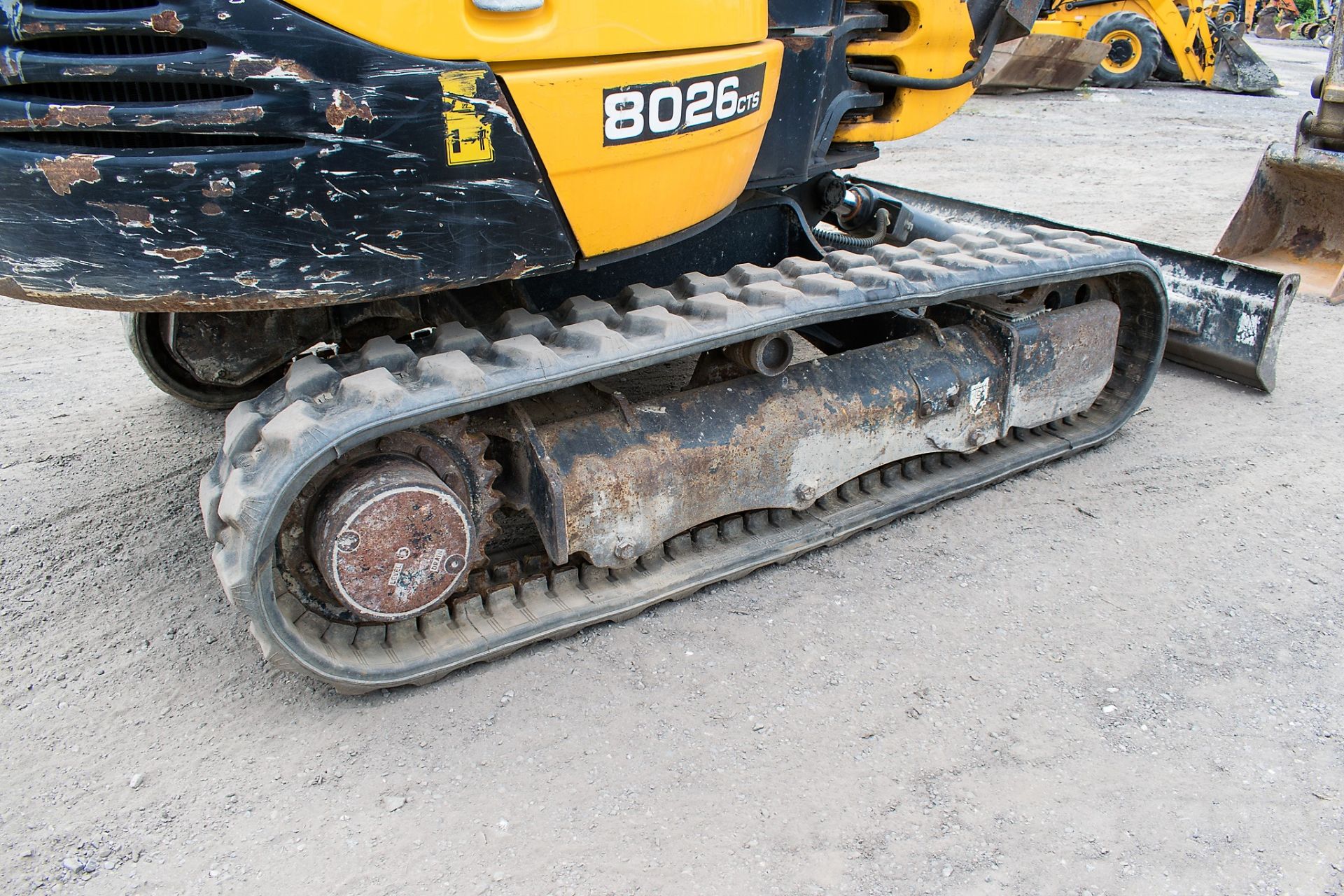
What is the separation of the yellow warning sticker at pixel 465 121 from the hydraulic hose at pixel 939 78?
1.72 meters

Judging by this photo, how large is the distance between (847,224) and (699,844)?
308cm

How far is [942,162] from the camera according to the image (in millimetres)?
8625

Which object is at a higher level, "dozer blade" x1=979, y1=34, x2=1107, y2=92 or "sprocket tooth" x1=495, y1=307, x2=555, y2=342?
"sprocket tooth" x1=495, y1=307, x2=555, y2=342

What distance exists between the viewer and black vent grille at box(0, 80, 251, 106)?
1756mm

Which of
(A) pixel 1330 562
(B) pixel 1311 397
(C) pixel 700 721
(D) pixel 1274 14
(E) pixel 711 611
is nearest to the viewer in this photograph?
(C) pixel 700 721

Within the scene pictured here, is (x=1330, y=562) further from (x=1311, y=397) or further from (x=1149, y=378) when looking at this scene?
(x=1311, y=397)

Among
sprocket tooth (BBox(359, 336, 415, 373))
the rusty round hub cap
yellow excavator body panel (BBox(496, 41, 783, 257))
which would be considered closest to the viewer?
yellow excavator body panel (BBox(496, 41, 783, 257))

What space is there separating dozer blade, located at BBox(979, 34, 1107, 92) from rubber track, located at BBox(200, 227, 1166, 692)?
1033cm

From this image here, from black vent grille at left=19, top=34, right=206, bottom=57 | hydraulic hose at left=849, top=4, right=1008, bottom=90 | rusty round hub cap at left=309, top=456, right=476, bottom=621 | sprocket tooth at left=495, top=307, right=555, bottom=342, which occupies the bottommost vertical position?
rusty round hub cap at left=309, top=456, right=476, bottom=621

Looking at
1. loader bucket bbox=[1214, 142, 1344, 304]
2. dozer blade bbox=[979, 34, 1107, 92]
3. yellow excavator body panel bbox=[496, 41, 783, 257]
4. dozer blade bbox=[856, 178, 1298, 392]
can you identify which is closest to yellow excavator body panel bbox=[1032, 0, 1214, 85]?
dozer blade bbox=[979, 34, 1107, 92]

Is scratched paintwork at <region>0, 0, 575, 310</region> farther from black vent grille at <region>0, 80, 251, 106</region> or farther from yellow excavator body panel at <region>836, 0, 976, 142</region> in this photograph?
yellow excavator body panel at <region>836, 0, 976, 142</region>

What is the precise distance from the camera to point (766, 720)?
2312 millimetres

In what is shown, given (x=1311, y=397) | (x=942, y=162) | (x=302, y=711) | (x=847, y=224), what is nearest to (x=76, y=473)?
(x=302, y=711)

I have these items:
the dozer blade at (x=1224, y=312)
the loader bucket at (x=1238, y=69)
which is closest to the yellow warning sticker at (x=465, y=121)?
the dozer blade at (x=1224, y=312)
